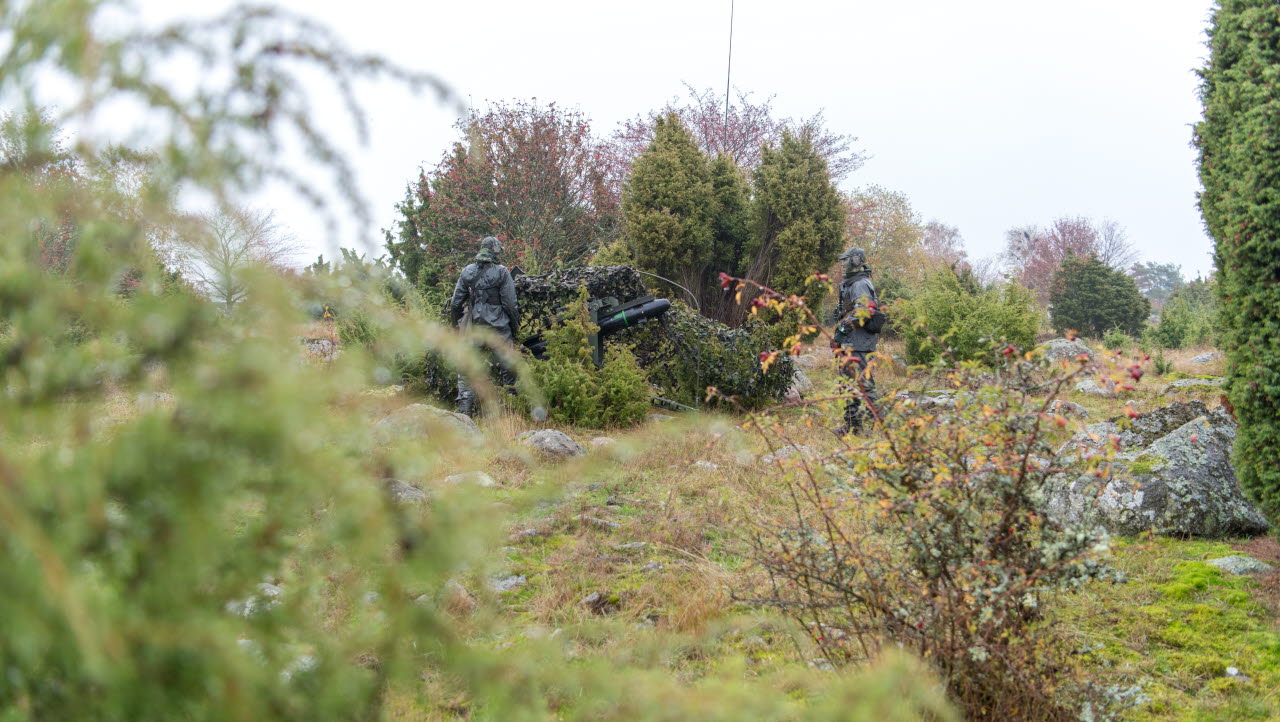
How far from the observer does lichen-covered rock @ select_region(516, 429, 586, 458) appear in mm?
6846

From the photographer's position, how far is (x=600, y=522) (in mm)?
5277

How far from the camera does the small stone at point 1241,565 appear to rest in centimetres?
456

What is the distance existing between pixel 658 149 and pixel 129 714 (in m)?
15.2

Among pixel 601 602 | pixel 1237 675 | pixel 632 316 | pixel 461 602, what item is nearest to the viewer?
pixel 1237 675

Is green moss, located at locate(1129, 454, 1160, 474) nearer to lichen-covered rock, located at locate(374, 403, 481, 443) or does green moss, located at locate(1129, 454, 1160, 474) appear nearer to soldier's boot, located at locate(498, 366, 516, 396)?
lichen-covered rock, located at locate(374, 403, 481, 443)

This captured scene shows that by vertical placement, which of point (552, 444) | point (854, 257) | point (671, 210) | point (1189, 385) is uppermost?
point (671, 210)

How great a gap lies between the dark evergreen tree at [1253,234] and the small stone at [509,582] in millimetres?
3967

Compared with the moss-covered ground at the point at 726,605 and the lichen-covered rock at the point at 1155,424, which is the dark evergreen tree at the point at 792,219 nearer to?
the lichen-covered rock at the point at 1155,424

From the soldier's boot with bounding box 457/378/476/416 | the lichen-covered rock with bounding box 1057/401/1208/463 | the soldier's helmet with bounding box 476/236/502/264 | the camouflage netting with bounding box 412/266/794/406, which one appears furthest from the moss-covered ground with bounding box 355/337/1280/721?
the camouflage netting with bounding box 412/266/794/406

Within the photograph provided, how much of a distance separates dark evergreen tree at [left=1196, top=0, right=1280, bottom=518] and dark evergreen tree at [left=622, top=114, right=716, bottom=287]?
407 inches

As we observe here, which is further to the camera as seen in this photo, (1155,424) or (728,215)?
(728,215)

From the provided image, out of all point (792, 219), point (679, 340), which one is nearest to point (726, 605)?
point (679, 340)

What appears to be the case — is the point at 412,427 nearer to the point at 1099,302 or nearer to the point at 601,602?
the point at 601,602

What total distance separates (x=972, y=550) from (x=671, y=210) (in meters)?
12.9
